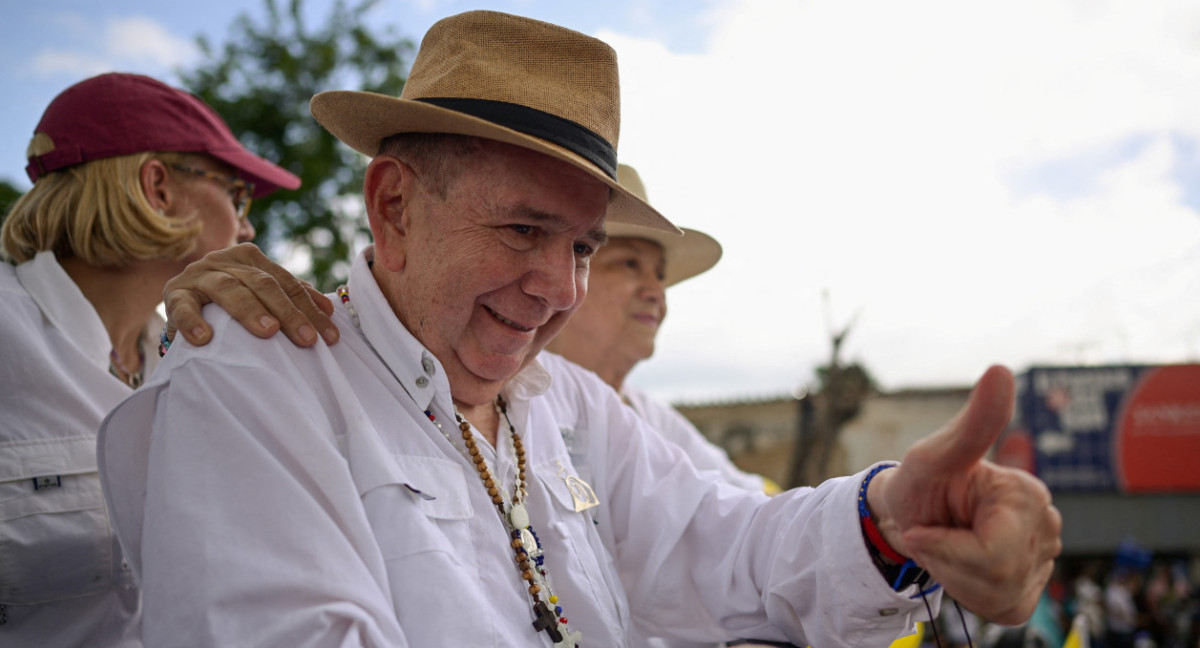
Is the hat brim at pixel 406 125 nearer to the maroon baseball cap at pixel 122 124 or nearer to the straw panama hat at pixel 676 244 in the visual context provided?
the maroon baseball cap at pixel 122 124

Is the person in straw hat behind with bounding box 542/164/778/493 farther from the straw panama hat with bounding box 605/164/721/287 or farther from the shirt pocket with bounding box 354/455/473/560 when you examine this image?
the shirt pocket with bounding box 354/455/473/560

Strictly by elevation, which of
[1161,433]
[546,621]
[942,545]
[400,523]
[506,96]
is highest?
[506,96]

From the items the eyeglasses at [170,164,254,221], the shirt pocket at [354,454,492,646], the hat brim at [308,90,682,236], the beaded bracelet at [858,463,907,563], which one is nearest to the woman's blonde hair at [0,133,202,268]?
the eyeglasses at [170,164,254,221]

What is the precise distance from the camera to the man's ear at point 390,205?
1.90m

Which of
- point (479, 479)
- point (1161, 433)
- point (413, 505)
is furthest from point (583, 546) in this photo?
point (1161, 433)

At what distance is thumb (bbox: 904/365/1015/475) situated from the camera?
1.20m

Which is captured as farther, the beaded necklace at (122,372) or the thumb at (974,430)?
the beaded necklace at (122,372)

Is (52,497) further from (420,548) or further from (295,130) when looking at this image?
(295,130)

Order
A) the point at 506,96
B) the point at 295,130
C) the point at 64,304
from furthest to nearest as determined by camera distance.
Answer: the point at 295,130 → the point at 64,304 → the point at 506,96

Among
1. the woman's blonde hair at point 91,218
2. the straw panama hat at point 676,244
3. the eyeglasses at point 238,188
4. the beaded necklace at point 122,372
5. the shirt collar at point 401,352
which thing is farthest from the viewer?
the straw panama hat at point 676,244

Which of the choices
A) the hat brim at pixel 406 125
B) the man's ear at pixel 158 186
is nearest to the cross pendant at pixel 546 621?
the hat brim at pixel 406 125

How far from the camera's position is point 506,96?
6.05 feet

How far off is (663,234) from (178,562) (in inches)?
106

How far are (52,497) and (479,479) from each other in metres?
1.16
